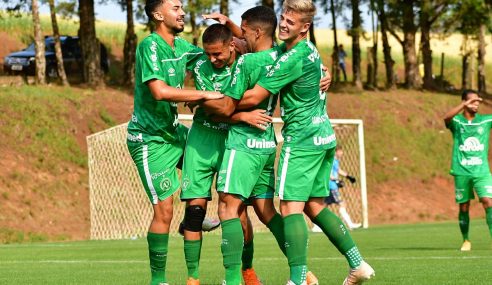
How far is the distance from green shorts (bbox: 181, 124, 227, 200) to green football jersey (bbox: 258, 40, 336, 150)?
845 mm

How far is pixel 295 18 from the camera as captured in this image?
993 cm

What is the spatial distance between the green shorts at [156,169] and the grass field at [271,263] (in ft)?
5.14

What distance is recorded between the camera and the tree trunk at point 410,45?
46828 mm

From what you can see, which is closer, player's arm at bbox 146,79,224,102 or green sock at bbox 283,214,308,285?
green sock at bbox 283,214,308,285

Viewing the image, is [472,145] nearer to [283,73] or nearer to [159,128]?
[159,128]

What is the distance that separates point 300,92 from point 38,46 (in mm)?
26694

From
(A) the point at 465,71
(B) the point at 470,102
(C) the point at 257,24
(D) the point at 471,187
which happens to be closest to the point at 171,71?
(C) the point at 257,24

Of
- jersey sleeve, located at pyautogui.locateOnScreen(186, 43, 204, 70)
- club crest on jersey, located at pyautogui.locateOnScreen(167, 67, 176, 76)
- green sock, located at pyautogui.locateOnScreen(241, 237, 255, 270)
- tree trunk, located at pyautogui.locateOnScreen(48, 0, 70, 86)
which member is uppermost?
jersey sleeve, located at pyautogui.locateOnScreen(186, 43, 204, 70)

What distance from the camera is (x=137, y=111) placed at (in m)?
10.8

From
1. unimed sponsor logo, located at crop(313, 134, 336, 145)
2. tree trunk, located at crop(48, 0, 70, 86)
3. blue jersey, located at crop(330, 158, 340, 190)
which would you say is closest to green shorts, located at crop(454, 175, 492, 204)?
unimed sponsor logo, located at crop(313, 134, 336, 145)

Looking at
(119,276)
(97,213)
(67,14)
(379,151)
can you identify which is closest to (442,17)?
(379,151)

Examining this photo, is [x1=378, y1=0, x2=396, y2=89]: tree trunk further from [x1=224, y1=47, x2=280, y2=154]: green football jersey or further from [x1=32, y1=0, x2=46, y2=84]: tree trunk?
[x1=224, y1=47, x2=280, y2=154]: green football jersey

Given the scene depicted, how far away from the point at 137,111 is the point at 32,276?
325cm

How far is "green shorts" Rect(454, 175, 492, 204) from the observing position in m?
17.1
